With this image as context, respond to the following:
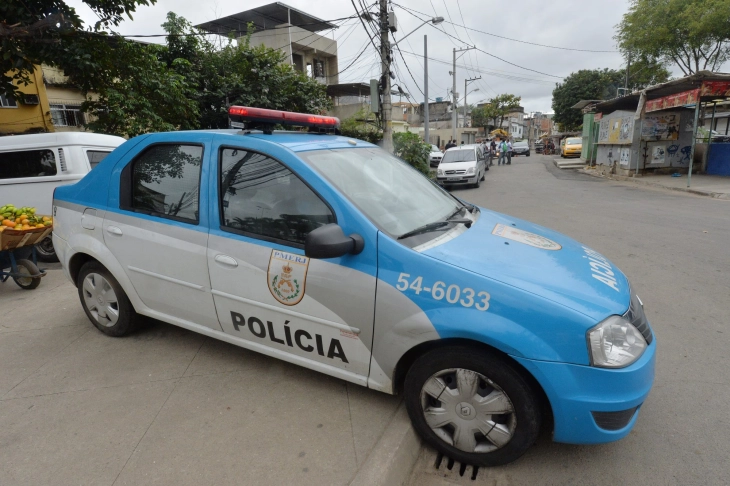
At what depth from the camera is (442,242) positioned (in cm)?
238

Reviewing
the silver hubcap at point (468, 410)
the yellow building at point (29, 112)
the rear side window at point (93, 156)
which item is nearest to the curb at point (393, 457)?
the silver hubcap at point (468, 410)

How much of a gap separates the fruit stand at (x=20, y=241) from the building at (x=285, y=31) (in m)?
23.4

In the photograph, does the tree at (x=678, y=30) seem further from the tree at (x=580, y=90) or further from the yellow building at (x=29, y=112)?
the yellow building at (x=29, y=112)

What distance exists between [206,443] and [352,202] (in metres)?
1.57

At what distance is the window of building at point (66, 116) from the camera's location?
15.9 m

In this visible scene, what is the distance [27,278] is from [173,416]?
3751mm

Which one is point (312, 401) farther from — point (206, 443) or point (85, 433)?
point (85, 433)

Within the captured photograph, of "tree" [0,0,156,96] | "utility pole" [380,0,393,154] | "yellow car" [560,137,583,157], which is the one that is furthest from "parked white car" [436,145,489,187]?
"yellow car" [560,137,583,157]

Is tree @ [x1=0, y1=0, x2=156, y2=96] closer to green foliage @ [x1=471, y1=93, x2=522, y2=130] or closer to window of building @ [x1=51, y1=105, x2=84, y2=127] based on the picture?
window of building @ [x1=51, y1=105, x2=84, y2=127]

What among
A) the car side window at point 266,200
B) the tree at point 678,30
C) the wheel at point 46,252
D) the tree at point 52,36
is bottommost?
the wheel at point 46,252

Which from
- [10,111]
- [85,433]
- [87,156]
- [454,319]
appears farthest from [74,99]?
[454,319]

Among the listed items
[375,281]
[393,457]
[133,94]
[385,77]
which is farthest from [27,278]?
[385,77]

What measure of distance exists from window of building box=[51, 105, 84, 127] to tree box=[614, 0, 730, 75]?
27934 millimetres

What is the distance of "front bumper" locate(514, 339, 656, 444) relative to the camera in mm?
1936
